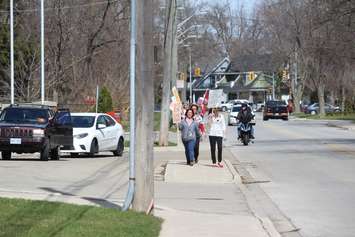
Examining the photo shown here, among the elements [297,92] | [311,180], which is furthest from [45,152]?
[297,92]

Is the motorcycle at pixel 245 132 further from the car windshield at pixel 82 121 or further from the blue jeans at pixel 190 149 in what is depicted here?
the blue jeans at pixel 190 149

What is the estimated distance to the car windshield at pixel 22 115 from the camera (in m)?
23.7

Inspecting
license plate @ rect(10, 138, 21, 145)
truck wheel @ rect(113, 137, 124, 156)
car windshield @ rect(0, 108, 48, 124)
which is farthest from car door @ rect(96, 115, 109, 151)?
license plate @ rect(10, 138, 21, 145)

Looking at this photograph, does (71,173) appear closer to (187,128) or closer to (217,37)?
(187,128)

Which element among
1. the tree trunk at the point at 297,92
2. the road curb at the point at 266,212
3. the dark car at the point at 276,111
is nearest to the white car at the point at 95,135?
the road curb at the point at 266,212

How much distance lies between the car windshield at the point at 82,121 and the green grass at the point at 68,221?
1390cm

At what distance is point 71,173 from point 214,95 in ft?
46.0

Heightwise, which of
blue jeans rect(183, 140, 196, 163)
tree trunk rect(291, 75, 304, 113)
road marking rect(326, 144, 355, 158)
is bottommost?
road marking rect(326, 144, 355, 158)

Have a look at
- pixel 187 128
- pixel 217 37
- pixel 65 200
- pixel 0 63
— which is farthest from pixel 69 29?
pixel 217 37

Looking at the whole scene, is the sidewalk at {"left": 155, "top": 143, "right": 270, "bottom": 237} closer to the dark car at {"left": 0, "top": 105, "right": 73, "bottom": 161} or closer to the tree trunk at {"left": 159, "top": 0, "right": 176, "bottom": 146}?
the dark car at {"left": 0, "top": 105, "right": 73, "bottom": 161}

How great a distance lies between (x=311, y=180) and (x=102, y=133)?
31.9ft

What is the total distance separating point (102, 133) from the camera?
25969mm

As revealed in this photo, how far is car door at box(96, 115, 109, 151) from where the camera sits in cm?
2586

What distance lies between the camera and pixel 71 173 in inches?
770
